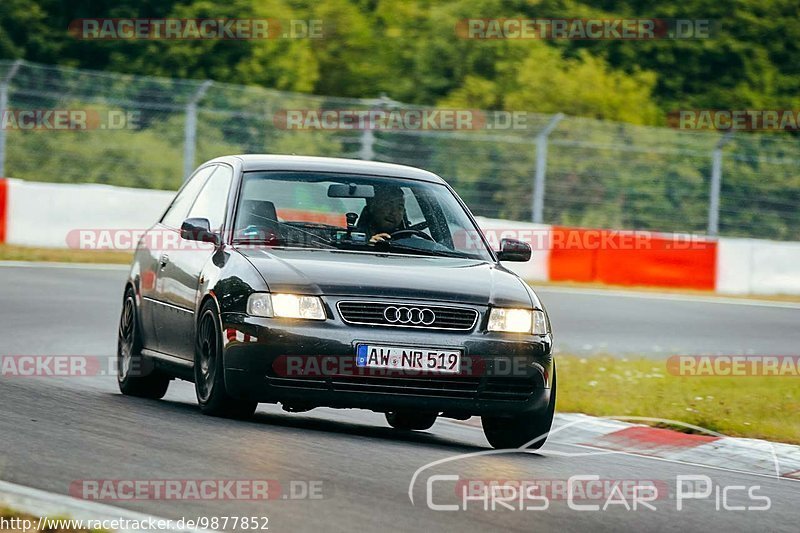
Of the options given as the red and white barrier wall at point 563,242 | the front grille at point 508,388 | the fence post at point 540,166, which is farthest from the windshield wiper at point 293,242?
the fence post at point 540,166

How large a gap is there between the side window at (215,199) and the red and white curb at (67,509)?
356 cm

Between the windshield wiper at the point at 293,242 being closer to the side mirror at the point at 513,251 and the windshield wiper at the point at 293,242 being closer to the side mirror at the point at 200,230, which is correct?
the side mirror at the point at 200,230

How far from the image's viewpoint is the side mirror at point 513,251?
31.9ft

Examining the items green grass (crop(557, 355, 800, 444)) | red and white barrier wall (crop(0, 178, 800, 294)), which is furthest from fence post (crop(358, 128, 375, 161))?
green grass (crop(557, 355, 800, 444))

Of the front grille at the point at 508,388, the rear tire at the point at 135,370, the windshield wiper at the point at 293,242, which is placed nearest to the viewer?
the front grille at the point at 508,388

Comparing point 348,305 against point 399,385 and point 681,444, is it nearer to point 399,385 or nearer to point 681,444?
point 399,385

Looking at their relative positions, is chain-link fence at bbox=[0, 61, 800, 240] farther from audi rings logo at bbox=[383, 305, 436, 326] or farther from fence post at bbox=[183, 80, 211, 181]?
audi rings logo at bbox=[383, 305, 436, 326]

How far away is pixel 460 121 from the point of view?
28938 mm

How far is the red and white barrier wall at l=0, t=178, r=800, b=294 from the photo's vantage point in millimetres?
24109

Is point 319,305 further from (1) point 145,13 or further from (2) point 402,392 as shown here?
(1) point 145,13

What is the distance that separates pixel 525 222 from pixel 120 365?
15.6 metres

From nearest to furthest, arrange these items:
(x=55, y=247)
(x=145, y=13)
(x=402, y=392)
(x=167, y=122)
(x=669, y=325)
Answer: (x=402, y=392) < (x=669, y=325) < (x=55, y=247) < (x=167, y=122) < (x=145, y=13)

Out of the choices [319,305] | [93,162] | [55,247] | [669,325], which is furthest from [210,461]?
[93,162]

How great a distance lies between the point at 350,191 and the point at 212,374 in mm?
1458
